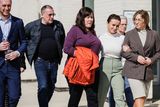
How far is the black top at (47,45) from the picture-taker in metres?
8.32

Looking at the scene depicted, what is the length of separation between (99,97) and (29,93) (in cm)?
436

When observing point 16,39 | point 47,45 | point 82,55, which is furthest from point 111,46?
point 16,39

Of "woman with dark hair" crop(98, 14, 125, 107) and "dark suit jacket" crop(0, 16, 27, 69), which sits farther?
"woman with dark hair" crop(98, 14, 125, 107)

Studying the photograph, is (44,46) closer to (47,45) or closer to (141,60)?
(47,45)

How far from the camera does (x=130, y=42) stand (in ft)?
24.8

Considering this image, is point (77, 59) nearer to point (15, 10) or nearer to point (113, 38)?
point (113, 38)

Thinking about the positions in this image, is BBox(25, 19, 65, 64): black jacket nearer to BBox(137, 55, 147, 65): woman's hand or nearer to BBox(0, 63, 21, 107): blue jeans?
BBox(0, 63, 21, 107): blue jeans

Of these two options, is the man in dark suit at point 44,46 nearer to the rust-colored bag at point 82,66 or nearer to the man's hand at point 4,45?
the rust-colored bag at point 82,66

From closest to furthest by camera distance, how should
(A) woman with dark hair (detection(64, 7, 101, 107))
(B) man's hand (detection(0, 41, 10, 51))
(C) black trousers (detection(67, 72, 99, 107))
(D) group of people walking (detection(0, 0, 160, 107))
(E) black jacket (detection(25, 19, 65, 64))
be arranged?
(B) man's hand (detection(0, 41, 10, 51)) < (D) group of people walking (detection(0, 0, 160, 107)) < (A) woman with dark hair (detection(64, 7, 101, 107)) < (C) black trousers (detection(67, 72, 99, 107)) < (E) black jacket (detection(25, 19, 65, 64))

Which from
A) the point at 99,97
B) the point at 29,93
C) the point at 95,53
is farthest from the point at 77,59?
the point at 29,93

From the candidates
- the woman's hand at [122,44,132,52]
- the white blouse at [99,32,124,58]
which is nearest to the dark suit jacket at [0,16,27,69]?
the white blouse at [99,32,124,58]

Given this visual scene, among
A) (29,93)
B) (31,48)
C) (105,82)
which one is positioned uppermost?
(31,48)

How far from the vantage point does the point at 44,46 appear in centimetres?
830

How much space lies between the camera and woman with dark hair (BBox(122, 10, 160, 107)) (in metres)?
7.42
